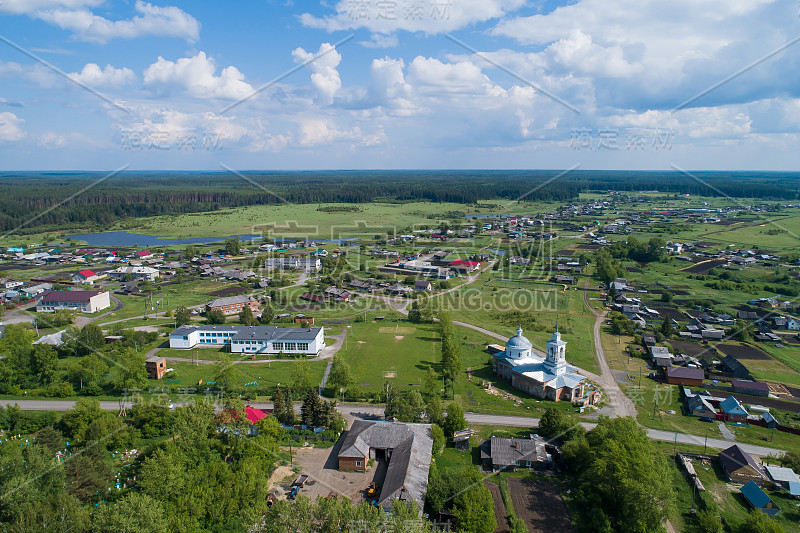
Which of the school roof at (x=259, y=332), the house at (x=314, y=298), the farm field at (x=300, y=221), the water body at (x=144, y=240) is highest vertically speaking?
the farm field at (x=300, y=221)

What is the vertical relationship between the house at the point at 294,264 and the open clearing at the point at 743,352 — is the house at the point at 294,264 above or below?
above

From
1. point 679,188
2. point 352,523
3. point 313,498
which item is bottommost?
point 313,498

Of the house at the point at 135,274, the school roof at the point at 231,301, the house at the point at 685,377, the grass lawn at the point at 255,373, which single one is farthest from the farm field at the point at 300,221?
the house at the point at 685,377

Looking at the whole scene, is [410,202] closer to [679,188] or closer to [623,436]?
[679,188]

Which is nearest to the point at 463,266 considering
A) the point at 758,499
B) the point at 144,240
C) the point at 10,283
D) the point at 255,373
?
the point at 255,373

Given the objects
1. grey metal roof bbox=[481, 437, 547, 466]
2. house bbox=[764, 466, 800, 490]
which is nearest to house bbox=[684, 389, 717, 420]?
house bbox=[764, 466, 800, 490]

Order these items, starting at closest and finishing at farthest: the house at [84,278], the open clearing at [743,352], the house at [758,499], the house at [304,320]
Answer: the house at [758,499] → the open clearing at [743,352] → the house at [304,320] → the house at [84,278]

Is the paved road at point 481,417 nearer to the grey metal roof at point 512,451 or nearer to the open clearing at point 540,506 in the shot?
the grey metal roof at point 512,451

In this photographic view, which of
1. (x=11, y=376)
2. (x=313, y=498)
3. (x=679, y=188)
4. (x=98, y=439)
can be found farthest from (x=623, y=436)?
(x=679, y=188)
